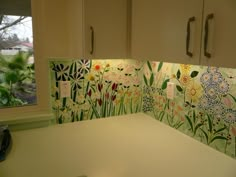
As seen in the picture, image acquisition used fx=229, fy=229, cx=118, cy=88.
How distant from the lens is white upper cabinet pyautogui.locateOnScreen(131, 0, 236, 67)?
32.9 inches

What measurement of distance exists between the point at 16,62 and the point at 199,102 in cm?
124

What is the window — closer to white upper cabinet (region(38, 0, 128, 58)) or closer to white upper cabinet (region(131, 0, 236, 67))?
white upper cabinet (region(38, 0, 128, 58))

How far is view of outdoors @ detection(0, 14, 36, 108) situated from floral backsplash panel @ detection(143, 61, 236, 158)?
906 millimetres

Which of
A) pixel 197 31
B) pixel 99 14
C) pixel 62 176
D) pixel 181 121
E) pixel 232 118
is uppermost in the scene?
pixel 99 14

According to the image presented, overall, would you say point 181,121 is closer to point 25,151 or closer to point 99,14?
point 99,14

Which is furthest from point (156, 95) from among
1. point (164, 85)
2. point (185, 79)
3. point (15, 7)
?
point (15, 7)

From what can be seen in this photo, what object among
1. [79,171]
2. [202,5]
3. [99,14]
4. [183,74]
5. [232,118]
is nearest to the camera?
[202,5]

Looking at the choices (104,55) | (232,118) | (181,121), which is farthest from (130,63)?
(232,118)

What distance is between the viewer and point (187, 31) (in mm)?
983

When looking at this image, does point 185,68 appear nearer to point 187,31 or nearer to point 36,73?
point 187,31

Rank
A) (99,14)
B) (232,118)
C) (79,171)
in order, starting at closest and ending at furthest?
(79,171), (232,118), (99,14)

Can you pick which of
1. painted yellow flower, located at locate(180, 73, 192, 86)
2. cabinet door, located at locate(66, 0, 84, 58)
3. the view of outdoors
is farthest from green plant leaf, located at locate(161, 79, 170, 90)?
the view of outdoors

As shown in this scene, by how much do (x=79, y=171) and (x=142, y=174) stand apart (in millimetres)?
281

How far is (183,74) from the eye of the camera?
146 centimetres
